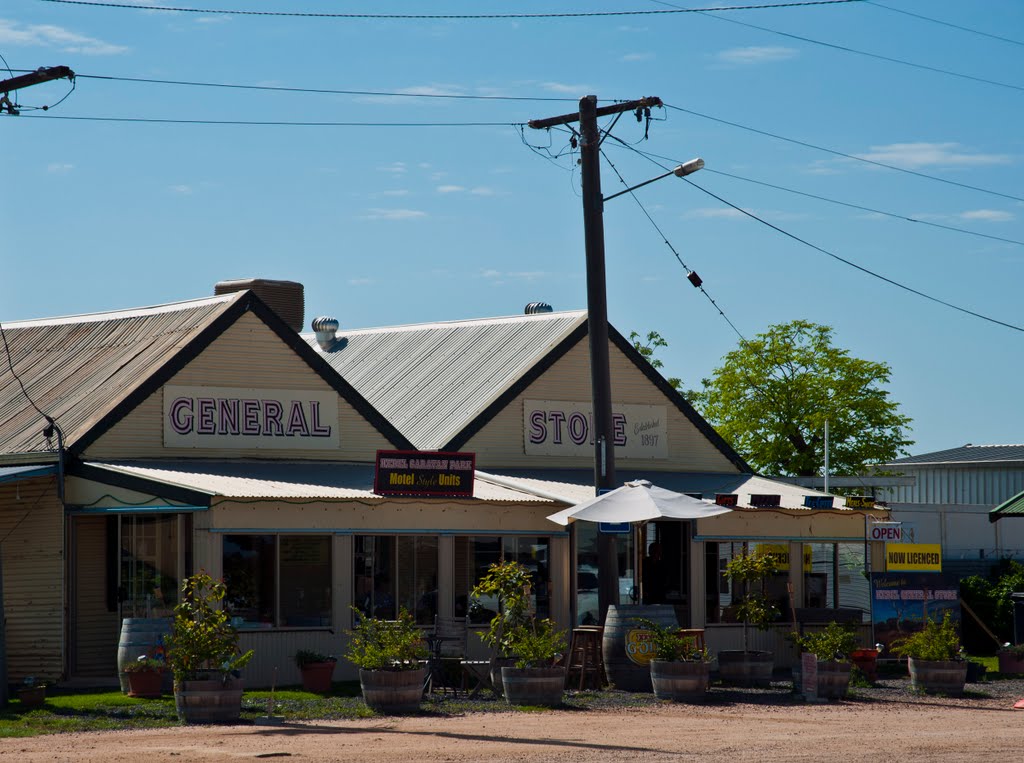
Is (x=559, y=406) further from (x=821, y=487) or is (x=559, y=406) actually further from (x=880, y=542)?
(x=821, y=487)

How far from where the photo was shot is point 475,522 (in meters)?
24.0

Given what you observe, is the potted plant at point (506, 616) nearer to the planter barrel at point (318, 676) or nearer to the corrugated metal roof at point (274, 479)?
the planter barrel at point (318, 676)

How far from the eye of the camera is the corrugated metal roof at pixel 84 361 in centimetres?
2369

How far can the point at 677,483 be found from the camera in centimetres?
2845

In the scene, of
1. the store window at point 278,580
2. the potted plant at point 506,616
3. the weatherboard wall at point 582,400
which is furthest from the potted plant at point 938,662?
the weatherboard wall at point 582,400

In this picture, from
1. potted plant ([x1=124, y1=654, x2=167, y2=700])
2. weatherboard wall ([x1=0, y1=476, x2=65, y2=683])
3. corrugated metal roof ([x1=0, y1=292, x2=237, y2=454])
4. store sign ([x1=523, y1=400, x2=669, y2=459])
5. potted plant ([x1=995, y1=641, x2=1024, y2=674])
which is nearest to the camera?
potted plant ([x1=124, y1=654, x2=167, y2=700])

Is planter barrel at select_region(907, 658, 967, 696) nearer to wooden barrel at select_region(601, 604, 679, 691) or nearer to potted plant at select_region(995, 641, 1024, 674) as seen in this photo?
wooden barrel at select_region(601, 604, 679, 691)

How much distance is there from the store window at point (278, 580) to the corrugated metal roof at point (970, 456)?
36894 mm

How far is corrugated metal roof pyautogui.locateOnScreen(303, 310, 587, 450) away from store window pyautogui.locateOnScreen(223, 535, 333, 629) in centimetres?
486

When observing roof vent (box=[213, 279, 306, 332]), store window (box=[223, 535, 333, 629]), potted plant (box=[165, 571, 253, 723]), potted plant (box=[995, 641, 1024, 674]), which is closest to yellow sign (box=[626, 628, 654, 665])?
store window (box=[223, 535, 333, 629])

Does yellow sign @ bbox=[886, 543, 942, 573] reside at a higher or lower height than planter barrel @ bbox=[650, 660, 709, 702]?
higher

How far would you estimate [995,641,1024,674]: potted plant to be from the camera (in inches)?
984

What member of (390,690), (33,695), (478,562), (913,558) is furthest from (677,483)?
(33,695)

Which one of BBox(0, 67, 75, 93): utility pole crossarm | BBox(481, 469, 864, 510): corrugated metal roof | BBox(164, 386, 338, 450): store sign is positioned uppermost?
BBox(0, 67, 75, 93): utility pole crossarm
